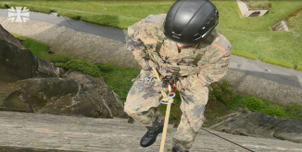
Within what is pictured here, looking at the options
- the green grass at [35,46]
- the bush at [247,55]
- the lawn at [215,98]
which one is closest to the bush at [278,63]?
the bush at [247,55]

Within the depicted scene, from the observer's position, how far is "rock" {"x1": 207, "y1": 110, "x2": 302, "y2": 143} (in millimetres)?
7747

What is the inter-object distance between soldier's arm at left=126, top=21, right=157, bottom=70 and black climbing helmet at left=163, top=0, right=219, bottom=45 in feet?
3.13

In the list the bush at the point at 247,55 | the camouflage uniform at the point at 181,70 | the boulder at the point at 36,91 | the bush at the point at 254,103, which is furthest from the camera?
the bush at the point at 247,55

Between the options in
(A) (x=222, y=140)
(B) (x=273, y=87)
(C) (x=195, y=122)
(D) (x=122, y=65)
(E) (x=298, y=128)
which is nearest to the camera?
(C) (x=195, y=122)

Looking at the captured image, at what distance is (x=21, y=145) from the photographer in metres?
4.23

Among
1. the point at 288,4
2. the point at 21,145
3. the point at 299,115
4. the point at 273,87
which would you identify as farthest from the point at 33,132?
the point at 288,4

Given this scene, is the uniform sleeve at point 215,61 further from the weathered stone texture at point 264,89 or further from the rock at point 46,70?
the weathered stone texture at point 264,89

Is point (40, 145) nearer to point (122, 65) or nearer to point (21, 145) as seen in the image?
point (21, 145)

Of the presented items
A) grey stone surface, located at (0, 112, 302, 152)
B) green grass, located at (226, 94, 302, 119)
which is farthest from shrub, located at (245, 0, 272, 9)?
grey stone surface, located at (0, 112, 302, 152)

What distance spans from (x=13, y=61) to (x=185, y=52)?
8.42 metres

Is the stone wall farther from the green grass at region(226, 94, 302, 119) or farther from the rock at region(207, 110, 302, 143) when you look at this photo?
the rock at region(207, 110, 302, 143)

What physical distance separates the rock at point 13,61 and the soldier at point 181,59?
687cm

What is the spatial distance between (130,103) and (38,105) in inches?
208

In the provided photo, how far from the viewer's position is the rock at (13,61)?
29.8ft
